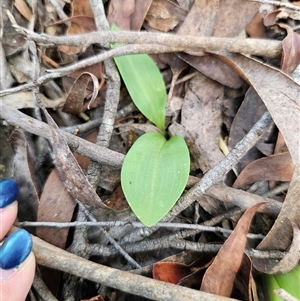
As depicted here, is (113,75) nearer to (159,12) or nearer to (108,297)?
(159,12)

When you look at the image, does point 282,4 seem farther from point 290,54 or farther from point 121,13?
point 121,13

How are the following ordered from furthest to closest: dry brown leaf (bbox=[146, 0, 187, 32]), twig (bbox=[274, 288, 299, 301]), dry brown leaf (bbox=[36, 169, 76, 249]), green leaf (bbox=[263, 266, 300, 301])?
dry brown leaf (bbox=[146, 0, 187, 32]) → dry brown leaf (bbox=[36, 169, 76, 249]) → green leaf (bbox=[263, 266, 300, 301]) → twig (bbox=[274, 288, 299, 301])

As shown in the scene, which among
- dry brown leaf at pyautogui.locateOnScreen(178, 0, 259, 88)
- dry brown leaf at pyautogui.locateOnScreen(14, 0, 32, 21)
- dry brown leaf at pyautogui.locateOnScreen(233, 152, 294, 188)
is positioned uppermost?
dry brown leaf at pyautogui.locateOnScreen(178, 0, 259, 88)

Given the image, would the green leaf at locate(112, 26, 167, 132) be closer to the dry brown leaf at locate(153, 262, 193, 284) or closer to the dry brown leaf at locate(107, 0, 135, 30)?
the dry brown leaf at locate(107, 0, 135, 30)

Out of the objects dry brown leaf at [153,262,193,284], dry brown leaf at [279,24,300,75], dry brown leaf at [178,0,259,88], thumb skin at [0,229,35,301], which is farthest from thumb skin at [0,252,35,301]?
dry brown leaf at [279,24,300,75]

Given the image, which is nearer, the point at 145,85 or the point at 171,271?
the point at 171,271

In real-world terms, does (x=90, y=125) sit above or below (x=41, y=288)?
above

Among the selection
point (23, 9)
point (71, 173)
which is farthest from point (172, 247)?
point (23, 9)
